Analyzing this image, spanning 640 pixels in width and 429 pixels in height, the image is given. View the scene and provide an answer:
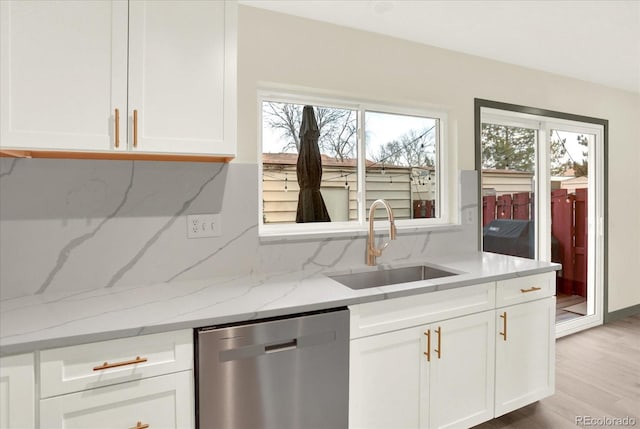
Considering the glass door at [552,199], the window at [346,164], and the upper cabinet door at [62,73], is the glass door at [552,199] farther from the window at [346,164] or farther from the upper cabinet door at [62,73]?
the upper cabinet door at [62,73]

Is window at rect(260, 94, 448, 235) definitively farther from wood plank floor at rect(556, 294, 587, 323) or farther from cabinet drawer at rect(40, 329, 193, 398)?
wood plank floor at rect(556, 294, 587, 323)

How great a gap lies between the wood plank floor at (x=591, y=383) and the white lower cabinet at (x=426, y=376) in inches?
16.5

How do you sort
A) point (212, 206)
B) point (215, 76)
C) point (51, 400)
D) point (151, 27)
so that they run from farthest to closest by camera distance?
point (212, 206)
point (215, 76)
point (151, 27)
point (51, 400)

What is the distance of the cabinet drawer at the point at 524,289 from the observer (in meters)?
1.98

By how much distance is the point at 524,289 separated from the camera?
81.2 inches

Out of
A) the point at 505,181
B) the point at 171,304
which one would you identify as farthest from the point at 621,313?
the point at 171,304

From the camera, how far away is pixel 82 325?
3.97 feet

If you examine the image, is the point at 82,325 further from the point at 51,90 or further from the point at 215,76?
the point at 215,76

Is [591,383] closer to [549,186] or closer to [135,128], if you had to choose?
[549,186]

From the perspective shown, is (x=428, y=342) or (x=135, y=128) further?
(x=428, y=342)

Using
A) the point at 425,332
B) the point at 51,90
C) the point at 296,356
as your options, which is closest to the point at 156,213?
the point at 51,90

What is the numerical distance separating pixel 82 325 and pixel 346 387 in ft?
3.31

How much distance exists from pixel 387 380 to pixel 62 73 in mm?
1784

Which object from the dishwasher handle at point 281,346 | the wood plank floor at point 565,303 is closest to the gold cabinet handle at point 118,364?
the dishwasher handle at point 281,346
